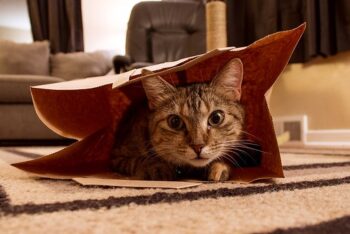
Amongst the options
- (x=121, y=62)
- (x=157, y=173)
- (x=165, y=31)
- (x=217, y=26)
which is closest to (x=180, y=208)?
(x=157, y=173)

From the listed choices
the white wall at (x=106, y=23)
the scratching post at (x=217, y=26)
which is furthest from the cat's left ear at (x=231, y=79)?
the white wall at (x=106, y=23)

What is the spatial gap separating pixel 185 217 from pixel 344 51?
1.83 meters

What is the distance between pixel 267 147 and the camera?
913 millimetres

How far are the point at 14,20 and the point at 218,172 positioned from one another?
4.26m

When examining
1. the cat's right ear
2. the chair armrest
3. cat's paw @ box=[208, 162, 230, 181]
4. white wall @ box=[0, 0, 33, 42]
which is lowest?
cat's paw @ box=[208, 162, 230, 181]

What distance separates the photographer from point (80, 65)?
134 inches

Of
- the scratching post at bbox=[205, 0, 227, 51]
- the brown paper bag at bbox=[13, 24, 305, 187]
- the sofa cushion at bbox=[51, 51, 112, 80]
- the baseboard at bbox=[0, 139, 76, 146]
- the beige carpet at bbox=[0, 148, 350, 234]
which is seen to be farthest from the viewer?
the sofa cushion at bbox=[51, 51, 112, 80]

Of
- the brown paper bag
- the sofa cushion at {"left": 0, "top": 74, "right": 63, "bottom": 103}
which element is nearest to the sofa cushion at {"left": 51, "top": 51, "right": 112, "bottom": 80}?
the sofa cushion at {"left": 0, "top": 74, "right": 63, "bottom": 103}

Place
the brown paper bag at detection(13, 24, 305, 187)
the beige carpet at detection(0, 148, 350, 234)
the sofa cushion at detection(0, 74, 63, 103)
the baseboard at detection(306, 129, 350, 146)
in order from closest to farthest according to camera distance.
Answer: the beige carpet at detection(0, 148, 350, 234) → the brown paper bag at detection(13, 24, 305, 187) → the baseboard at detection(306, 129, 350, 146) → the sofa cushion at detection(0, 74, 63, 103)

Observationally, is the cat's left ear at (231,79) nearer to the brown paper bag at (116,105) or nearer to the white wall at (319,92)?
the brown paper bag at (116,105)

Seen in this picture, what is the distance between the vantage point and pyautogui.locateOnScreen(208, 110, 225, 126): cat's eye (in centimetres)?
90

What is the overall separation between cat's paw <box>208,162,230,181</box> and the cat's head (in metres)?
0.02

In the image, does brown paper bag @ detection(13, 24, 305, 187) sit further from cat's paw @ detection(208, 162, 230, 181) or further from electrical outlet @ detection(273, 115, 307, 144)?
electrical outlet @ detection(273, 115, 307, 144)

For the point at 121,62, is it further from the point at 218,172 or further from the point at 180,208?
the point at 180,208
